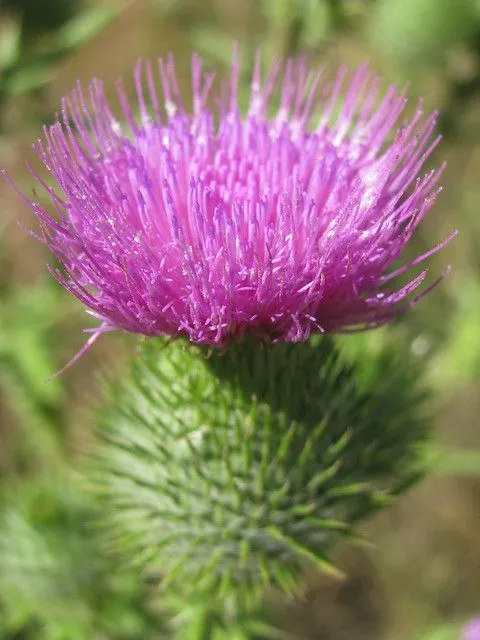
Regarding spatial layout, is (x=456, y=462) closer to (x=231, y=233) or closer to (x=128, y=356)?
(x=128, y=356)

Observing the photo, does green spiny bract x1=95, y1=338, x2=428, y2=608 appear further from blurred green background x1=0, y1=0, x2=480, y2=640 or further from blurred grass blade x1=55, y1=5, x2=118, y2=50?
blurred grass blade x1=55, y1=5, x2=118, y2=50

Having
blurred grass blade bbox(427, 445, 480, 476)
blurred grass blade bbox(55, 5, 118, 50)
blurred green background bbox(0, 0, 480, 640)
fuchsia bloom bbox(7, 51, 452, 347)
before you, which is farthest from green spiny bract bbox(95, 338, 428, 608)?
blurred grass blade bbox(55, 5, 118, 50)

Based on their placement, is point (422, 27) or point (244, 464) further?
→ point (422, 27)

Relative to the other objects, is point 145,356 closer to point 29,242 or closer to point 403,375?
point 403,375

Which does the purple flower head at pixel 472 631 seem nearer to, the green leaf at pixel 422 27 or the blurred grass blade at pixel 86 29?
the green leaf at pixel 422 27

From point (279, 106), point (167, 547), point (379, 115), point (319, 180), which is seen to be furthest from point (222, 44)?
point (167, 547)

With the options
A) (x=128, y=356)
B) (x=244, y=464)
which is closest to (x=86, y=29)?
(x=128, y=356)

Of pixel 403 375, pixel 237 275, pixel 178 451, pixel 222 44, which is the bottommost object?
pixel 178 451
